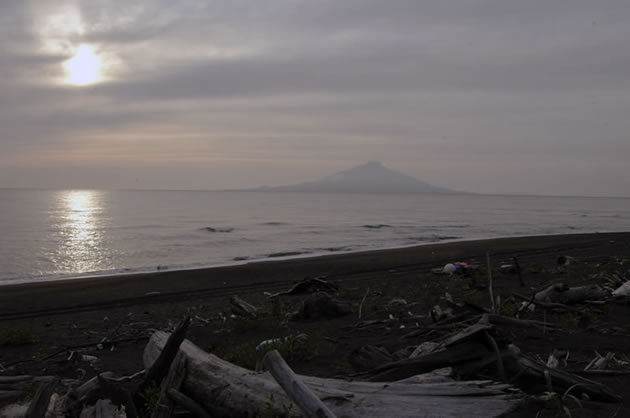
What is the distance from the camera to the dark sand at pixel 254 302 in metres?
8.03

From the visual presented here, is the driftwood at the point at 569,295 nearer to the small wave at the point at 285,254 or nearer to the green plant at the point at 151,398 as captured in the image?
the green plant at the point at 151,398

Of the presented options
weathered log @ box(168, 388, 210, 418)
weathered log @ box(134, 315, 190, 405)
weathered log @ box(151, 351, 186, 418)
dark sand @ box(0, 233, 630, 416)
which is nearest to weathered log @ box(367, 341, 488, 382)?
dark sand @ box(0, 233, 630, 416)

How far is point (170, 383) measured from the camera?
201 inches

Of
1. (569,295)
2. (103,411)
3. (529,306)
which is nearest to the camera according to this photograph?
(103,411)

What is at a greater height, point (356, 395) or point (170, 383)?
point (356, 395)

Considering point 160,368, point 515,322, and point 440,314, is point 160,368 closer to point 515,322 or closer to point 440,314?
point 440,314

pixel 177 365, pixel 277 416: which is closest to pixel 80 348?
pixel 177 365

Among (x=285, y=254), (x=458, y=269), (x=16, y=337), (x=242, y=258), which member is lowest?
(x=242, y=258)

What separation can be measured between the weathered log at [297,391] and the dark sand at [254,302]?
105 inches

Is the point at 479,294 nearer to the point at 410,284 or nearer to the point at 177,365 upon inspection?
the point at 410,284

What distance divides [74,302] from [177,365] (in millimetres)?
13910

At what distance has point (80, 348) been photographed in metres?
10.1

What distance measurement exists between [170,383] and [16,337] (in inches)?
293

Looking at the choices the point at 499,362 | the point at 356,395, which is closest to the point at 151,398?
the point at 356,395
